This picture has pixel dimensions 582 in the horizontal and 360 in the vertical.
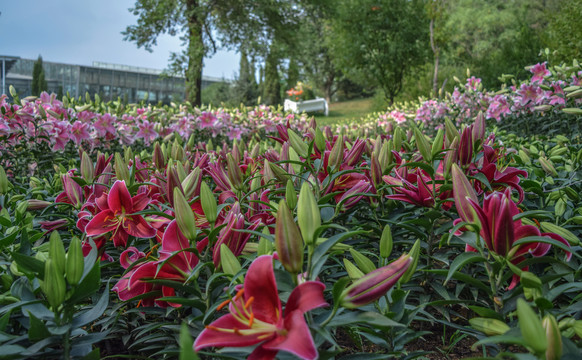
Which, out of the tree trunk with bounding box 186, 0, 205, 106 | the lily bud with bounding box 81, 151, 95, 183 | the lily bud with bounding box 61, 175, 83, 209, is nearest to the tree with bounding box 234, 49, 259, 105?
the tree trunk with bounding box 186, 0, 205, 106

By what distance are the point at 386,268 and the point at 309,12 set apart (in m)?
16.8

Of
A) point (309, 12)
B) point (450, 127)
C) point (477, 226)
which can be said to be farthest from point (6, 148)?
point (309, 12)

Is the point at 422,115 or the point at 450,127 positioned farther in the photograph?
the point at 422,115

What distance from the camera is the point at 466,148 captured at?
1176mm

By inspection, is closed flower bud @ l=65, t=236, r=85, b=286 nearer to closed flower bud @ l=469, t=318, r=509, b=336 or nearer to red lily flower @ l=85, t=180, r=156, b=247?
red lily flower @ l=85, t=180, r=156, b=247

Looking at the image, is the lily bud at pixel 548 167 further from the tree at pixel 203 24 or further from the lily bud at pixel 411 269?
the tree at pixel 203 24

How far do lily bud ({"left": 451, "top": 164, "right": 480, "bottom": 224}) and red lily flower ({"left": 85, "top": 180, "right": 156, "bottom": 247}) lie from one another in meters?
0.70

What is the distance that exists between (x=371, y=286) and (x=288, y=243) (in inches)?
5.5

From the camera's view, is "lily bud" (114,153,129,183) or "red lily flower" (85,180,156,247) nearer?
"red lily flower" (85,180,156,247)

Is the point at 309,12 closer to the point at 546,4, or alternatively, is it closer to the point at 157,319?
the point at 157,319

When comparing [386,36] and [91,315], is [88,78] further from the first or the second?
[91,315]

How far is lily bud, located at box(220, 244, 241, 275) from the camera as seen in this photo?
759 millimetres

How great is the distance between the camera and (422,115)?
22.8 feet

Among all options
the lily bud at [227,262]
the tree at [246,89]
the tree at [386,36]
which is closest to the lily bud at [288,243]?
the lily bud at [227,262]
